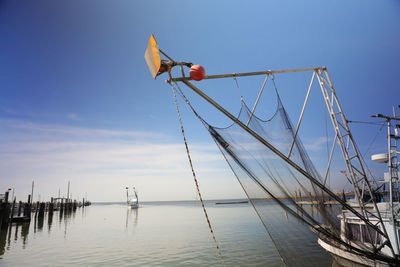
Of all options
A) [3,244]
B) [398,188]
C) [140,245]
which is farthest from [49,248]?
[398,188]

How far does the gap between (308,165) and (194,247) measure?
44.9 feet

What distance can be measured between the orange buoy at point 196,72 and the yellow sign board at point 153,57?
2.45ft

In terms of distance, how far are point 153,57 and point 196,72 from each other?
0.97 m

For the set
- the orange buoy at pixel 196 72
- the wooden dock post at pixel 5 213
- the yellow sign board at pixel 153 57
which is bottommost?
the wooden dock post at pixel 5 213

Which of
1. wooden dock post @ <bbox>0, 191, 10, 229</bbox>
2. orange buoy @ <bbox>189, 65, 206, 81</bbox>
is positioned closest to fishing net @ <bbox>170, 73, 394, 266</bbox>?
orange buoy @ <bbox>189, 65, 206, 81</bbox>

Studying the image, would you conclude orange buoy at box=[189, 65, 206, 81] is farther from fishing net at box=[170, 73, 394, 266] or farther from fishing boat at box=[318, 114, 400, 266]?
fishing boat at box=[318, 114, 400, 266]

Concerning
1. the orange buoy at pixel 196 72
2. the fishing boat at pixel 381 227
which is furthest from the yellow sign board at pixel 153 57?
the fishing boat at pixel 381 227

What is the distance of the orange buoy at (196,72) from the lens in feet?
16.0

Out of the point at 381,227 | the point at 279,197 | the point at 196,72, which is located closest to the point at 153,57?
the point at 196,72

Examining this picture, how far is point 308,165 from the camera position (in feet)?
23.6

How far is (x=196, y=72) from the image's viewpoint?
4879mm

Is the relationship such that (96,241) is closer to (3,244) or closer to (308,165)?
(3,244)

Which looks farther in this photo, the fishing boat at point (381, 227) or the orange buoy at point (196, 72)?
the fishing boat at point (381, 227)

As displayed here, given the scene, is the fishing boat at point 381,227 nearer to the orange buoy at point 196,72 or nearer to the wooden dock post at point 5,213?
the orange buoy at point 196,72
